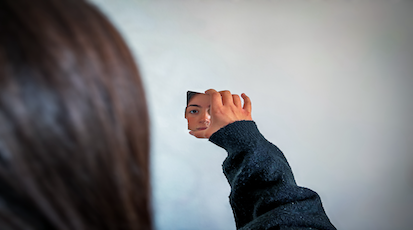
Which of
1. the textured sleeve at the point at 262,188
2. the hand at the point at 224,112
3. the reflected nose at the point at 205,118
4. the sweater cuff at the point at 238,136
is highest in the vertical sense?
the reflected nose at the point at 205,118

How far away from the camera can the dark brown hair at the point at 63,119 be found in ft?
0.34

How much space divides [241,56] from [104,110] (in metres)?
0.98

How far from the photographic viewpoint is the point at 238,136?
318mm

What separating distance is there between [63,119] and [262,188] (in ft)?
0.81

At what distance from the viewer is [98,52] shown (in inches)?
4.8

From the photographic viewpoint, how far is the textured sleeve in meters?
0.26

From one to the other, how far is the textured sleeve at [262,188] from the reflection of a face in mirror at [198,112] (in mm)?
239

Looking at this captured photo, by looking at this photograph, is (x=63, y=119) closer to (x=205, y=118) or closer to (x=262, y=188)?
(x=262, y=188)

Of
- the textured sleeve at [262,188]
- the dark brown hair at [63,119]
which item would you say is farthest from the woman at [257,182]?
the dark brown hair at [63,119]

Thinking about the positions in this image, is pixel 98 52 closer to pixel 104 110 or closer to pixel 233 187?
pixel 104 110

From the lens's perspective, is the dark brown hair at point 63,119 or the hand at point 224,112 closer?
the dark brown hair at point 63,119

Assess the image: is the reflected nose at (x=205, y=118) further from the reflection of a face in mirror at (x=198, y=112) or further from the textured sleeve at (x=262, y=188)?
the textured sleeve at (x=262, y=188)

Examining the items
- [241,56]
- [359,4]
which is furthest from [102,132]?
[359,4]

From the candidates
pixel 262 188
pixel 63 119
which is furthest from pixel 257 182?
pixel 63 119
